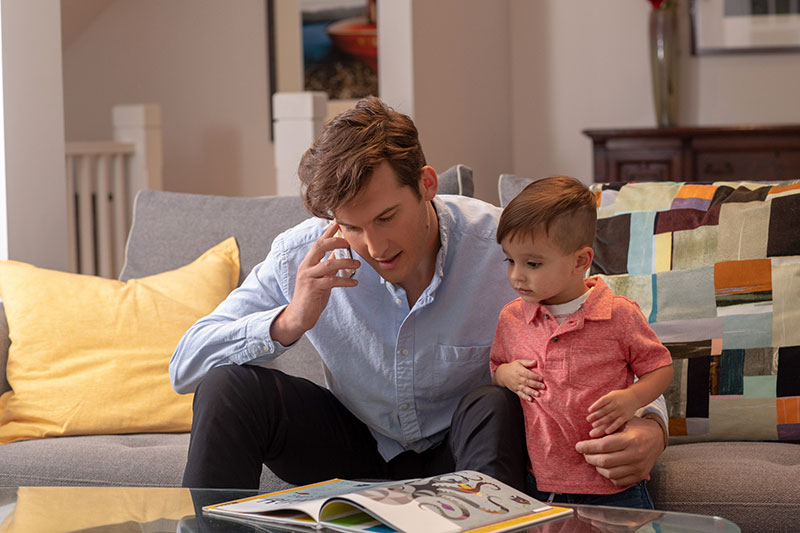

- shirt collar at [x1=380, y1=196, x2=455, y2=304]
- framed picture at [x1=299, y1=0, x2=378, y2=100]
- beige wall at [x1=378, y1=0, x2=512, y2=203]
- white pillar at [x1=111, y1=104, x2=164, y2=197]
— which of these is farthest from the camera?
framed picture at [x1=299, y1=0, x2=378, y2=100]

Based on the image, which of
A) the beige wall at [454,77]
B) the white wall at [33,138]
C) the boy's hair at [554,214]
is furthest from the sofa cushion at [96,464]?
the beige wall at [454,77]

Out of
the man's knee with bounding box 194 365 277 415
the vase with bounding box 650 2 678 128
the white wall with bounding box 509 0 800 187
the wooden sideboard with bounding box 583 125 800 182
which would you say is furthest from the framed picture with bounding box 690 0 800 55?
the man's knee with bounding box 194 365 277 415

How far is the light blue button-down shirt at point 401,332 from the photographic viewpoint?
1.74m

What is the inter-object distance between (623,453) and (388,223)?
0.49 metres

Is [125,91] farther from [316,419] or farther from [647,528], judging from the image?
[647,528]

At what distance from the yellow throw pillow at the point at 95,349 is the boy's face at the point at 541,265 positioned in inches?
37.2

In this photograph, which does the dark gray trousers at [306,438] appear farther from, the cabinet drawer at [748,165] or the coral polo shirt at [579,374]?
the cabinet drawer at [748,165]

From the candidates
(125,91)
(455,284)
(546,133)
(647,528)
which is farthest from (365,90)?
(647,528)

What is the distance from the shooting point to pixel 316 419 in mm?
1738

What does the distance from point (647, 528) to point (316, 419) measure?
66cm

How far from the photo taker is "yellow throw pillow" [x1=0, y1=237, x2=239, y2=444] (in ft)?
7.17

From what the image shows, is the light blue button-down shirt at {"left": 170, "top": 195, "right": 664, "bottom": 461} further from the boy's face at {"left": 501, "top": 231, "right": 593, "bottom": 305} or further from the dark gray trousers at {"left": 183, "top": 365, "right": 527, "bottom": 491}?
the boy's face at {"left": 501, "top": 231, "right": 593, "bottom": 305}

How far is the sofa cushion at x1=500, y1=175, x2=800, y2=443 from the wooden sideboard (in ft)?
7.33

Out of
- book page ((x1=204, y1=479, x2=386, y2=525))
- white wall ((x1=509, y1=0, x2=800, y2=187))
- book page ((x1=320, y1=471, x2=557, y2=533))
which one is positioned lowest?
book page ((x1=204, y1=479, x2=386, y2=525))
